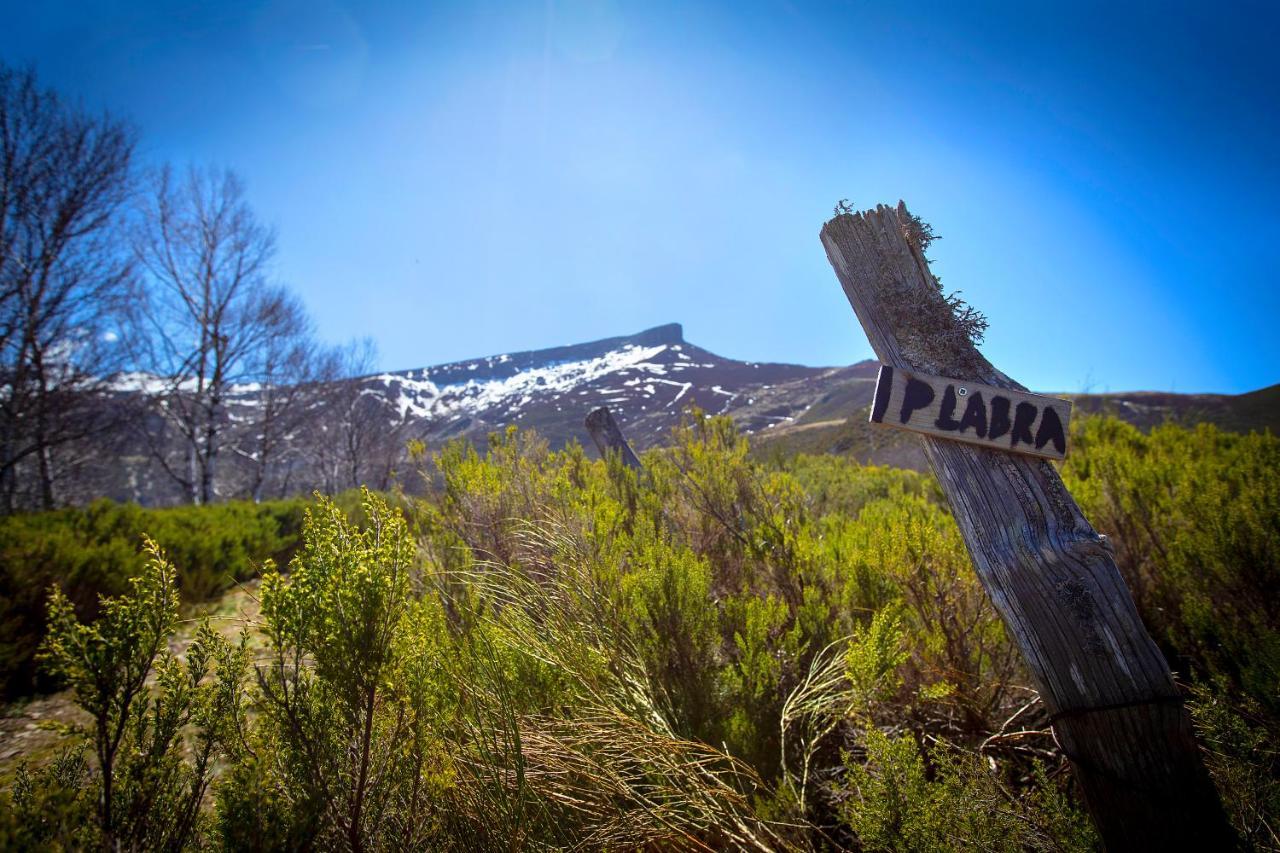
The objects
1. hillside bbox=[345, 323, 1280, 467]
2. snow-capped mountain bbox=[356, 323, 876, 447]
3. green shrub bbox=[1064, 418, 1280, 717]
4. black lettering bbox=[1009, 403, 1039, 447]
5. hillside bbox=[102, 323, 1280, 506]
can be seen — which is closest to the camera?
black lettering bbox=[1009, 403, 1039, 447]

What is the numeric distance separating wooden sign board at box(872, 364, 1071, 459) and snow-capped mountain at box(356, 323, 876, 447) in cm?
5527

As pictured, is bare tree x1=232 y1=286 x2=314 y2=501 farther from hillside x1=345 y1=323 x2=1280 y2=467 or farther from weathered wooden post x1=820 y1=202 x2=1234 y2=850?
weathered wooden post x1=820 y1=202 x2=1234 y2=850

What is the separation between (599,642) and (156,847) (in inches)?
51.0

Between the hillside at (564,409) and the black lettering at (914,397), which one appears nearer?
the black lettering at (914,397)

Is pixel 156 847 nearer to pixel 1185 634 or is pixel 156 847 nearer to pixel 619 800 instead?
pixel 619 800

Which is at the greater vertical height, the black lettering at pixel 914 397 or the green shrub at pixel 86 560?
the black lettering at pixel 914 397

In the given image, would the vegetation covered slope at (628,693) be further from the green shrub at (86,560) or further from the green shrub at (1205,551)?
the green shrub at (86,560)

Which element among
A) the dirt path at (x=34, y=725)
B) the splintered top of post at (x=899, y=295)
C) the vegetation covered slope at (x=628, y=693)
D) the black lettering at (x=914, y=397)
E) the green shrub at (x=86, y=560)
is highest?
the splintered top of post at (x=899, y=295)

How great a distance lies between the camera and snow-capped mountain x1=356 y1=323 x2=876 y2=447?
8350 centimetres

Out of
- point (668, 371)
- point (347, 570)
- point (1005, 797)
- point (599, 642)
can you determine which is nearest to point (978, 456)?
point (1005, 797)

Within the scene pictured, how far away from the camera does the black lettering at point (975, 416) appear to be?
4.17ft

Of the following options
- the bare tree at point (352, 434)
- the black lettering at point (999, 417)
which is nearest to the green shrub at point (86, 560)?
the black lettering at point (999, 417)

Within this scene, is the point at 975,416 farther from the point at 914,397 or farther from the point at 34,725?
the point at 34,725

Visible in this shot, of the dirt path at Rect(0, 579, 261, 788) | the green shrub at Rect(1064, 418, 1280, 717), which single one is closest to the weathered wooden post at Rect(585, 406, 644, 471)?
the dirt path at Rect(0, 579, 261, 788)
